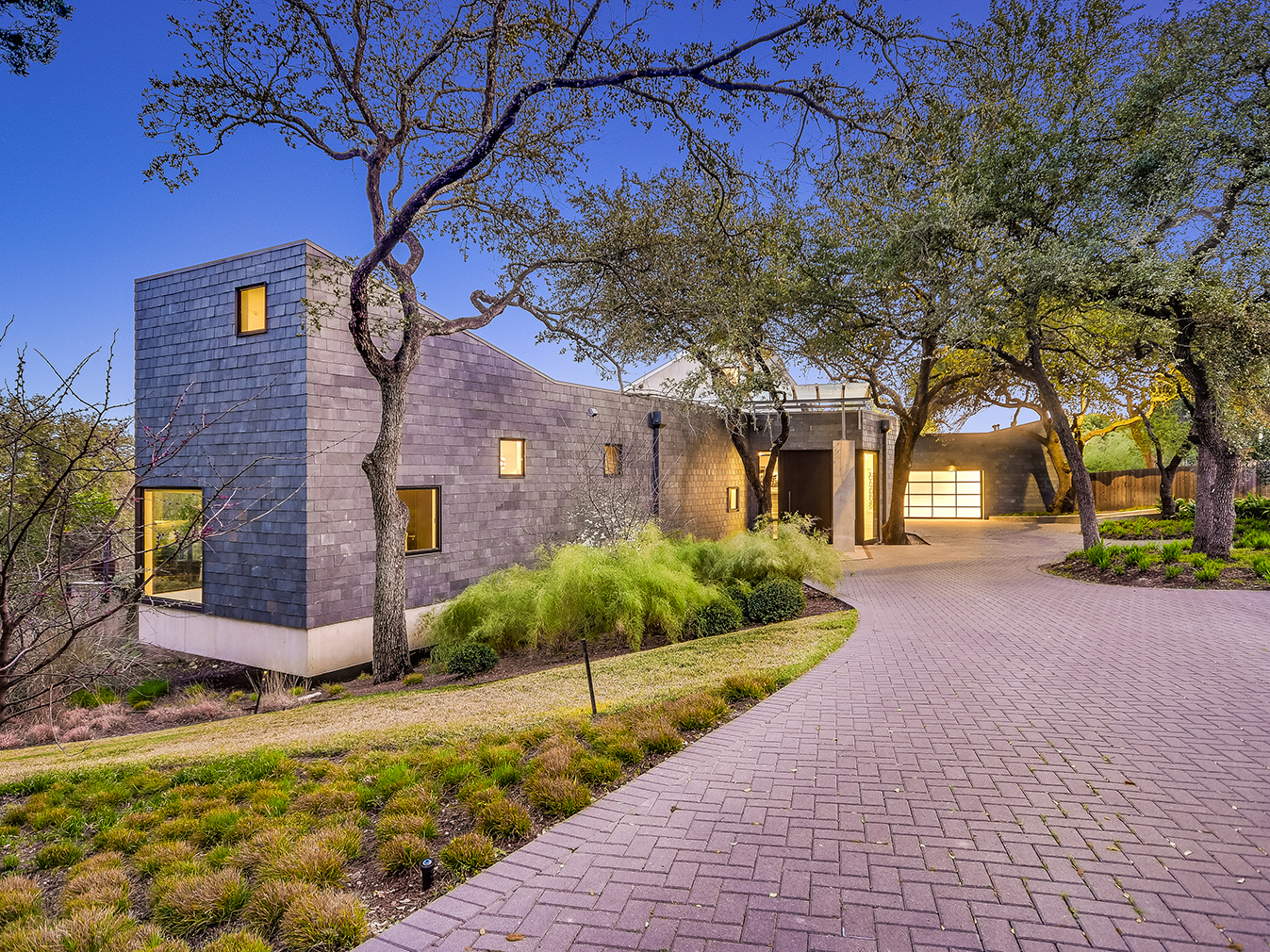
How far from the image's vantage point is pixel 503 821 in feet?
9.95

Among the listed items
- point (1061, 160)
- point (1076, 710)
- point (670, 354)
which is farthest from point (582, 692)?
point (1061, 160)

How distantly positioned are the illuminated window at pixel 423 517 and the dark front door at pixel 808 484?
10.4m

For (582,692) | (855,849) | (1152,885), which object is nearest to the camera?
(1152,885)

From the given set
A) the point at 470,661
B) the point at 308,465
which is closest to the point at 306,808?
the point at 470,661

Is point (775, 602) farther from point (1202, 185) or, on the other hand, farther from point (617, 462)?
point (1202, 185)

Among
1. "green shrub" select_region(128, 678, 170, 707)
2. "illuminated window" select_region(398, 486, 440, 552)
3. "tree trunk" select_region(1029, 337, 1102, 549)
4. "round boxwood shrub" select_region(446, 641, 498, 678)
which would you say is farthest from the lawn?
"tree trunk" select_region(1029, 337, 1102, 549)

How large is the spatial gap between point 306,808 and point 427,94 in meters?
7.56

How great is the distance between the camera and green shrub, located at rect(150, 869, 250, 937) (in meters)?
2.35

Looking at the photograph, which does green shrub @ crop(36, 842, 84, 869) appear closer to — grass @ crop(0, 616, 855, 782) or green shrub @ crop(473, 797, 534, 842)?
grass @ crop(0, 616, 855, 782)

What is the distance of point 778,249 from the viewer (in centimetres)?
1129

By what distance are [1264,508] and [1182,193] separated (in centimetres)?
1093

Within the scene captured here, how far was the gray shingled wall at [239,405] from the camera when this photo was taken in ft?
26.6

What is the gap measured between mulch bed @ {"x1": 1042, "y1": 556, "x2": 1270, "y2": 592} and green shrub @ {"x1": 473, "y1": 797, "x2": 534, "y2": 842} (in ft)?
34.8

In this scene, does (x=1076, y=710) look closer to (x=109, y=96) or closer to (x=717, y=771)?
(x=717, y=771)
